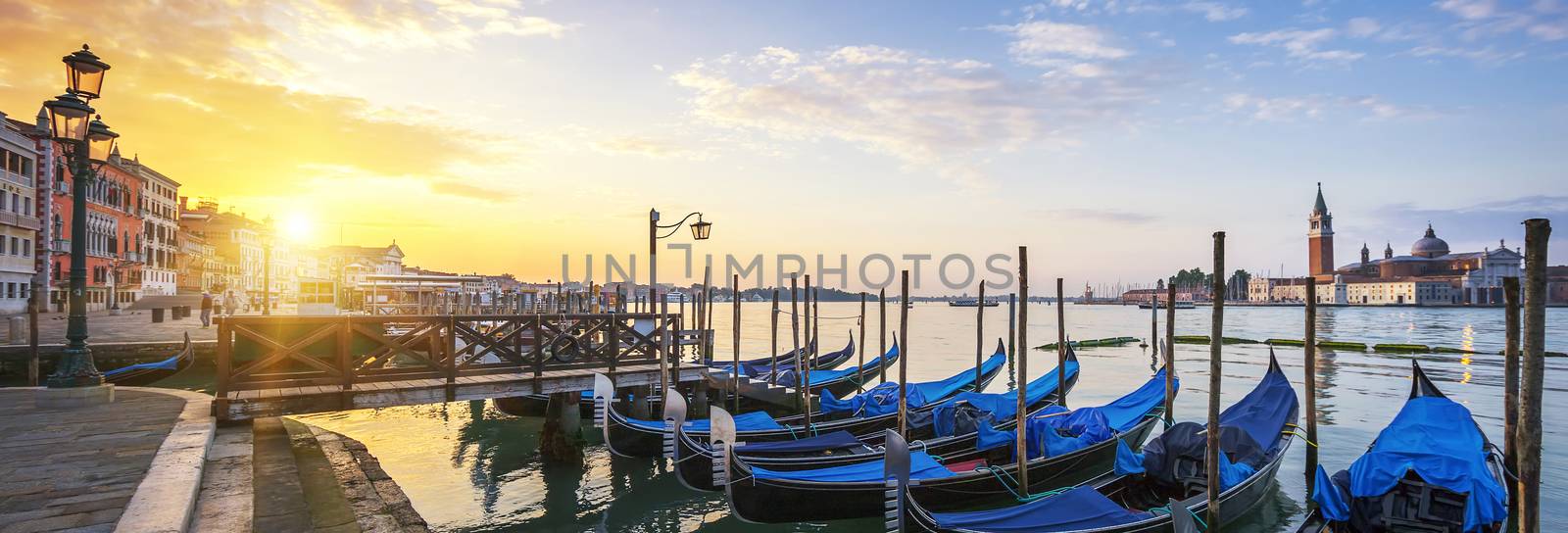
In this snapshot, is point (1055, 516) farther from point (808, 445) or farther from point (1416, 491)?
point (808, 445)

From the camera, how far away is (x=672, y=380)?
12289 millimetres

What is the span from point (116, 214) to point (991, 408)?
48.7m

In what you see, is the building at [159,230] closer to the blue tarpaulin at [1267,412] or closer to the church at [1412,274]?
the blue tarpaulin at [1267,412]

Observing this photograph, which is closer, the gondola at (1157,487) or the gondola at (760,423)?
the gondola at (1157,487)

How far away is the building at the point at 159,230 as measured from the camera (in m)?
46.4

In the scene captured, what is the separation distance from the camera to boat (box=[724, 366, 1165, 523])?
26.4ft

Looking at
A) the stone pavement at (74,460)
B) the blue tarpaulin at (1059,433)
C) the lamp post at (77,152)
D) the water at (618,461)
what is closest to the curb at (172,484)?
the stone pavement at (74,460)

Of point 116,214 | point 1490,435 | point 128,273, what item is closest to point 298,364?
point 1490,435

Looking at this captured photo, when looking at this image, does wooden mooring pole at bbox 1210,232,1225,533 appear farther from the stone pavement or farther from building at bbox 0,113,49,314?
building at bbox 0,113,49,314

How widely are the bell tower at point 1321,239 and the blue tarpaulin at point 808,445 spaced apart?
137571 millimetres

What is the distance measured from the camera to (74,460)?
19.0ft

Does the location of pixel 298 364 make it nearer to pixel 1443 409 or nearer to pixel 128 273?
pixel 1443 409

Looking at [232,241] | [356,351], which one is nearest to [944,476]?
[356,351]

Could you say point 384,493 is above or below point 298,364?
below
